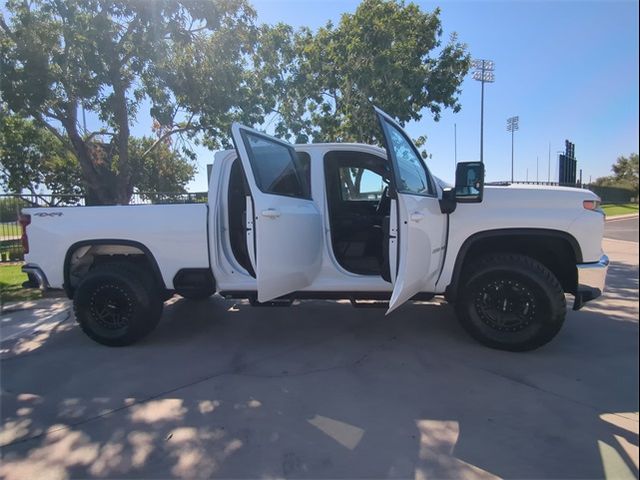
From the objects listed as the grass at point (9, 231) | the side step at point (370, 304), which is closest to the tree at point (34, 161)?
the grass at point (9, 231)

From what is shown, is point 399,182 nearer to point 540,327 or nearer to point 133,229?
point 540,327

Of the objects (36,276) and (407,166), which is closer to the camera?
(407,166)

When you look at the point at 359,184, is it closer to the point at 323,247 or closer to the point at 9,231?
the point at 323,247

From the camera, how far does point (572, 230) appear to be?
12.7ft

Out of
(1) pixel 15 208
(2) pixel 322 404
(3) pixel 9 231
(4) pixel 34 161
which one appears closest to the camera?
(2) pixel 322 404

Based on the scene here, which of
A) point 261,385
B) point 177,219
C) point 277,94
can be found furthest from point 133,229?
point 277,94

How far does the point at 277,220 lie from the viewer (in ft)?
12.4

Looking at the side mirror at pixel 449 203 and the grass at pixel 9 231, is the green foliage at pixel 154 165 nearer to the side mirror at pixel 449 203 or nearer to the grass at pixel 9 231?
the grass at pixel 9 231

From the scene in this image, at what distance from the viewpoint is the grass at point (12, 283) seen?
559 centimetres

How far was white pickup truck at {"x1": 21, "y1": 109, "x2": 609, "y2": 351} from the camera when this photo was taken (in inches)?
149

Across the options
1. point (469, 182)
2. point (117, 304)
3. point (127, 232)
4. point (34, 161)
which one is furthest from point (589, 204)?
point (34, 161)

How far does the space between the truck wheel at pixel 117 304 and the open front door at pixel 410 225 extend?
2532 millimetres

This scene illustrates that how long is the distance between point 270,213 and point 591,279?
299 centimetres

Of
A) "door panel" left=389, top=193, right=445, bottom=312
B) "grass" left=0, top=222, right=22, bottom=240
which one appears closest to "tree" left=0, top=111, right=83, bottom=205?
"grass" left=0, top=222, right=22, bottom=240
